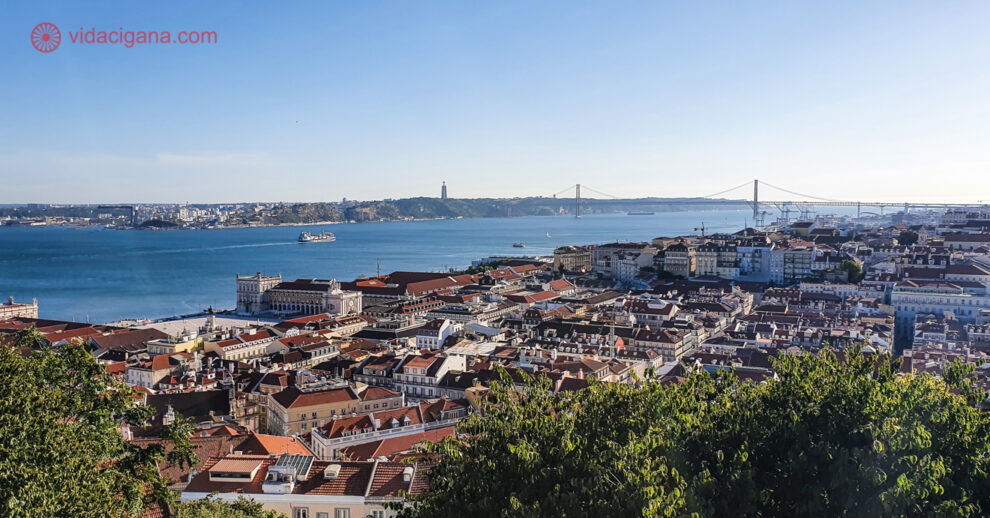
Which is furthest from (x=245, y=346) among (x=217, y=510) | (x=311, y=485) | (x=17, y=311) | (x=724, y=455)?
(x=724, y=455)

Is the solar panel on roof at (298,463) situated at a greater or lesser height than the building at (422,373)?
greater

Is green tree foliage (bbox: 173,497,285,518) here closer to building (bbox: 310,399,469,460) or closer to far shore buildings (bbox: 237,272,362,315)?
building (bbox: 310,399,469,460)

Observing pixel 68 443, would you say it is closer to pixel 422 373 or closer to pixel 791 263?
pixel 422 373

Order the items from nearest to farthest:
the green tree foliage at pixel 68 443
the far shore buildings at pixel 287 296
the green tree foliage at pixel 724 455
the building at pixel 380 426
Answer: the green tree foliage at pixel 68 443 < the green tree foliage at pixel 724 455 < the building at pixel 380 426 < the far shore buildings at pixel 287 296

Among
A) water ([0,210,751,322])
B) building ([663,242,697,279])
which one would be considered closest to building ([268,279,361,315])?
water ([0,210,751,322])

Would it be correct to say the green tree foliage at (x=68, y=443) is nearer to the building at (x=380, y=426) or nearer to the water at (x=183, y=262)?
the building at (x=380, y=426)

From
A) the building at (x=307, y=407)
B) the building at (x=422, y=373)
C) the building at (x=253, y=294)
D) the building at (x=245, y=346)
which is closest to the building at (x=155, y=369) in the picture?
the building at (x=245, y=346)
